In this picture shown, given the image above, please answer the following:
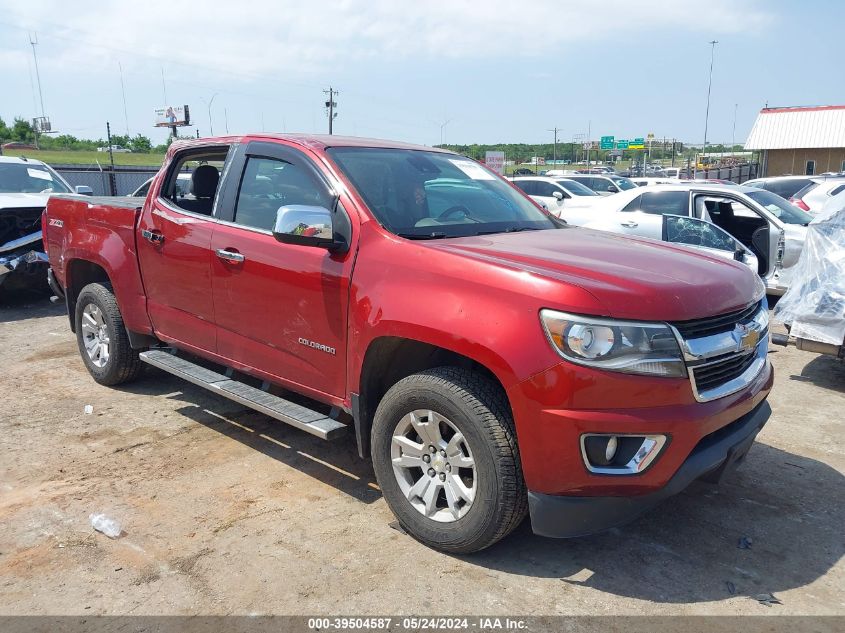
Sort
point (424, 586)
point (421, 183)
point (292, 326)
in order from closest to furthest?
point (424, 586) < point (292, 326) < point (421, 183)

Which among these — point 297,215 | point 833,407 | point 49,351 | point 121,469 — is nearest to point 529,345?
point 297,215

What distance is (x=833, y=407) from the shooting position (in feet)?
17.4

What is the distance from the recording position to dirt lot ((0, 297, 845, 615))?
2.94 m

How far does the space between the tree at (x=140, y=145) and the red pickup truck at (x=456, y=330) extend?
247 ft

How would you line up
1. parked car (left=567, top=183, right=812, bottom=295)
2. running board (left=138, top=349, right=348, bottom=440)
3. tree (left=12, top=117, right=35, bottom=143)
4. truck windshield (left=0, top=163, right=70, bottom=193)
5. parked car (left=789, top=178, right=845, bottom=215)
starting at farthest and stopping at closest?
1. tree (left=12, top=117, right=35, bottom=143)
2. parked car (left=789, top=178, right=845, bottom=215)
3. truck windshield (left=0, top=163, right=70, bottom=193)
4. parked car (left=567, top=183, right=812, bottom=295)
5. running board (left=138, top=349, right=348, bottom=440)

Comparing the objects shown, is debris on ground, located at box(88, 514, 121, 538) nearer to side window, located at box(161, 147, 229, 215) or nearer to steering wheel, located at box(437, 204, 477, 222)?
side window, located at box(161, 147, 229, 215)

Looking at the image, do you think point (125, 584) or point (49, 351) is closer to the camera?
point (125, 584)

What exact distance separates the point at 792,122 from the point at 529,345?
4820cm

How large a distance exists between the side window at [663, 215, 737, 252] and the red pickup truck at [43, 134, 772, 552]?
166 inches

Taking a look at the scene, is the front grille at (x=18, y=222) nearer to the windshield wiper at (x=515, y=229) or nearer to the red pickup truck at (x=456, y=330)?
the red pickup truck at (x=456, y=330)

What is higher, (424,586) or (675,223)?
(675,223)

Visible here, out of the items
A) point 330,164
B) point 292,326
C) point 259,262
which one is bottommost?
point 292,326

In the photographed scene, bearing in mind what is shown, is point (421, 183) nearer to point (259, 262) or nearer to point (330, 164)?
point (330, 164)

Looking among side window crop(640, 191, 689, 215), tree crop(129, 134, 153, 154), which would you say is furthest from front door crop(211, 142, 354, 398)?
tree crop(129, 134, 153, 154)
